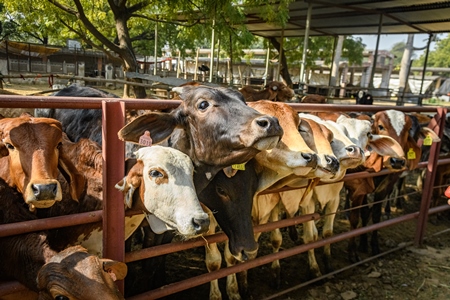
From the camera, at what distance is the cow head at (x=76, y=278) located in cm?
174

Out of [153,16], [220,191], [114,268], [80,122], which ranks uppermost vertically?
[153,16]

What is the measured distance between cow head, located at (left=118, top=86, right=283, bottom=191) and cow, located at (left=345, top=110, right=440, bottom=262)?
2131mm

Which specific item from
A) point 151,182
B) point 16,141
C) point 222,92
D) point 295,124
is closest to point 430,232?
point 295,124

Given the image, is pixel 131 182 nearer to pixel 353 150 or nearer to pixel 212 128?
pixel 212 128

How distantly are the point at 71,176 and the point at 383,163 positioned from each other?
303 cm

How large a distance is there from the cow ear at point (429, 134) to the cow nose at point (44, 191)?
4.06 m

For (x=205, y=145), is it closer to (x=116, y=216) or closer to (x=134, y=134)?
(x=134, y=134)

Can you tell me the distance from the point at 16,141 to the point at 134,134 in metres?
0.66

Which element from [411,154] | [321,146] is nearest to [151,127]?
[321,146]

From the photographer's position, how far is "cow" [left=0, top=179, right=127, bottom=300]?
1.75m

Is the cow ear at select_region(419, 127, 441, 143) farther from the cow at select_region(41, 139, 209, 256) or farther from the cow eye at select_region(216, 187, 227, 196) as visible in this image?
the cow at select_region(41, 139, 209, 256)

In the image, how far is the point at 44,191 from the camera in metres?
1.89

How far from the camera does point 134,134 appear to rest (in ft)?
7.09

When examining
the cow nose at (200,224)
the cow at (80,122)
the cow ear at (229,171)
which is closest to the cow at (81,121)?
the cow at (80,122)
